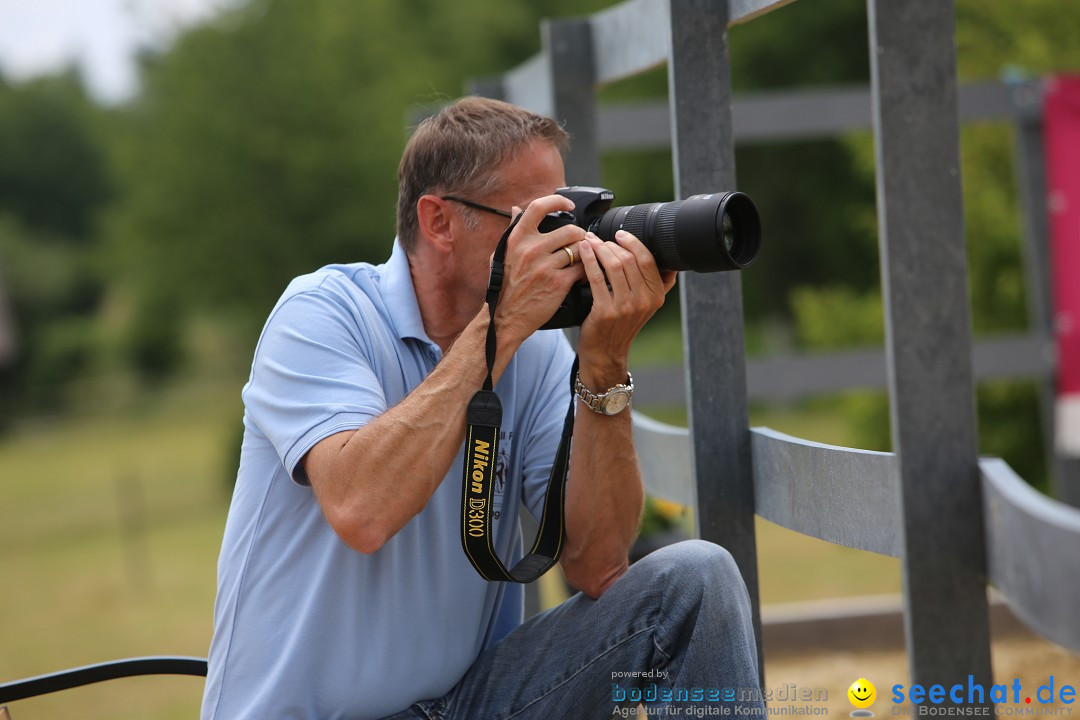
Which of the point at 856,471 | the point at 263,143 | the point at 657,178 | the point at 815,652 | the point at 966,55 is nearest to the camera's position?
the point at 856,471

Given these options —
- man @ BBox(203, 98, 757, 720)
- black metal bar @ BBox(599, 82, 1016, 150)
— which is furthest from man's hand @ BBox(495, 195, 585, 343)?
black metal bar @ BBox(599, 82, 1016, 150)

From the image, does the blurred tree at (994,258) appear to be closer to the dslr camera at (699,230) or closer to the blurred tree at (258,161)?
the dslr camera at (699,230)

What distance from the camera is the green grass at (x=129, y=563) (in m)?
5.54

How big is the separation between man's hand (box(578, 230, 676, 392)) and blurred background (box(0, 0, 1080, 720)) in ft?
2.36

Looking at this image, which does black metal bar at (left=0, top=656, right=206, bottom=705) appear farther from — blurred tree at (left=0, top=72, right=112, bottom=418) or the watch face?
blurred tree at (left=0, top=72, right=112, bottom=418)

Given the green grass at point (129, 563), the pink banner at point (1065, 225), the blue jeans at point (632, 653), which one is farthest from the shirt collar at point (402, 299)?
the pink banner at point (1065, 225)

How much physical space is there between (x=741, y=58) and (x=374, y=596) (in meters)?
16.4

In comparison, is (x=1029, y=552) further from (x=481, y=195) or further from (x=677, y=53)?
(x=481, y=195)

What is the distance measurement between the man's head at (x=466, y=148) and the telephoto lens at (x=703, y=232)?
0.36 meters

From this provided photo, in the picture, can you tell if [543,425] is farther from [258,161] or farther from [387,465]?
[258,161]

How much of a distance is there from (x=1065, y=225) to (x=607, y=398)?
3298 millimetres

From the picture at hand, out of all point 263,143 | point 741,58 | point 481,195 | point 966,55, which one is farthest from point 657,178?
point 481,195

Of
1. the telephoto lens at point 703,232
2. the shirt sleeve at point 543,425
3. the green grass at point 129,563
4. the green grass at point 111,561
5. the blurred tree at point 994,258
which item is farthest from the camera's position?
the blurred tree at point 994,258

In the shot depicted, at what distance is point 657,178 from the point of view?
52.4 ft
